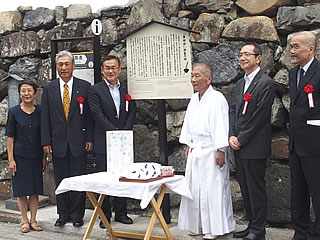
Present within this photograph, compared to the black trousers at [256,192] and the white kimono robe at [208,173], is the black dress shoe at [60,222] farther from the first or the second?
the black trousers at [256,192]

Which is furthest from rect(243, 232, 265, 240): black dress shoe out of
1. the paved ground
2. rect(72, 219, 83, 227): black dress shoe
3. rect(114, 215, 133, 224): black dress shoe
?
rect(72, 219, 83, 227): black dress shoe

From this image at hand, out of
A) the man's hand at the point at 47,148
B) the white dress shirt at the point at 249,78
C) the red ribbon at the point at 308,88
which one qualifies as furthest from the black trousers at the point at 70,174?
the red ribbon at the point at 308,88

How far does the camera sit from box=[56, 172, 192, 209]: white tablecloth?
4.01 m

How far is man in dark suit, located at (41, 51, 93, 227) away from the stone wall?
2.62 feet

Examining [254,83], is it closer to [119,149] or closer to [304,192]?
[304,192]

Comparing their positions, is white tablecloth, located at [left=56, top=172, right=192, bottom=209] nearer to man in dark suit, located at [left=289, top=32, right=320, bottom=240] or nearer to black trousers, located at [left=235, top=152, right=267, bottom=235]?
black trousers, located at [left=235, top=152, right=267, bottom=235]

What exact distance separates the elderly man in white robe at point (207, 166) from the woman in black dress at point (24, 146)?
5.52 ft

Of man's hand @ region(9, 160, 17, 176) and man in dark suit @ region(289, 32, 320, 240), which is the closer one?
man in dark suit @ region(289, 32, 320, 240)

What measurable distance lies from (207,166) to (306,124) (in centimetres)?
97

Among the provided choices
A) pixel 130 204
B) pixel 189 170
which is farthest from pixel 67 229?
pixel 189 170

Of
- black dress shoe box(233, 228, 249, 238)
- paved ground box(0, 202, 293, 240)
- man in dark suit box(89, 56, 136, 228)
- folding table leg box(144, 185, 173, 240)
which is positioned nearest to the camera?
folding table leg box(144, 185, 173, 240)

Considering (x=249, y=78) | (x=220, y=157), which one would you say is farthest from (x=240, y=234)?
(x=249, y=78)

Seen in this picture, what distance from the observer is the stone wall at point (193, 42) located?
16.4 feet

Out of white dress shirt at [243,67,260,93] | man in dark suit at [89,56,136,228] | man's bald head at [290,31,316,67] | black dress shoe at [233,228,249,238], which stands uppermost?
man's bald head at [290,31,316,67]
